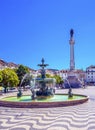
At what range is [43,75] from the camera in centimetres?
2928

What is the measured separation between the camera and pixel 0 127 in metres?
13.6

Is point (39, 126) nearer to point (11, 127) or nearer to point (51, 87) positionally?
point (11, 127)

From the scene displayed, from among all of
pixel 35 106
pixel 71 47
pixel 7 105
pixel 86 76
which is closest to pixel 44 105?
pixel 35 106

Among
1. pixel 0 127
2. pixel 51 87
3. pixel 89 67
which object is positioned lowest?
pixel 0 127

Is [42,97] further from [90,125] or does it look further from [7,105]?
[90,125]

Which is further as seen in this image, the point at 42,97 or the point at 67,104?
the point at 42,97

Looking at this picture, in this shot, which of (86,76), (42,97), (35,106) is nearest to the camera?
(35,106)

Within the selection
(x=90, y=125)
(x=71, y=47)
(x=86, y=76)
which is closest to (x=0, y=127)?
(x=90, y=125)

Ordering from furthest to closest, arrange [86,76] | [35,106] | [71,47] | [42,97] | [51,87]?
1. [86,76]
2. [71,47]
3. [51,87]
4. [42,97]
5. [35,106]

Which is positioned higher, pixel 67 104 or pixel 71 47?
pixel 71 47

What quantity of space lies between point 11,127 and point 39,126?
1314 mm

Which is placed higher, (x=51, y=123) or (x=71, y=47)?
(x=71, y=47)

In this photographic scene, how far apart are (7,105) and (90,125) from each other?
11.0 meters

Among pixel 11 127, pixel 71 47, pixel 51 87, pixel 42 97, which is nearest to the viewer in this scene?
pixel 11 127
